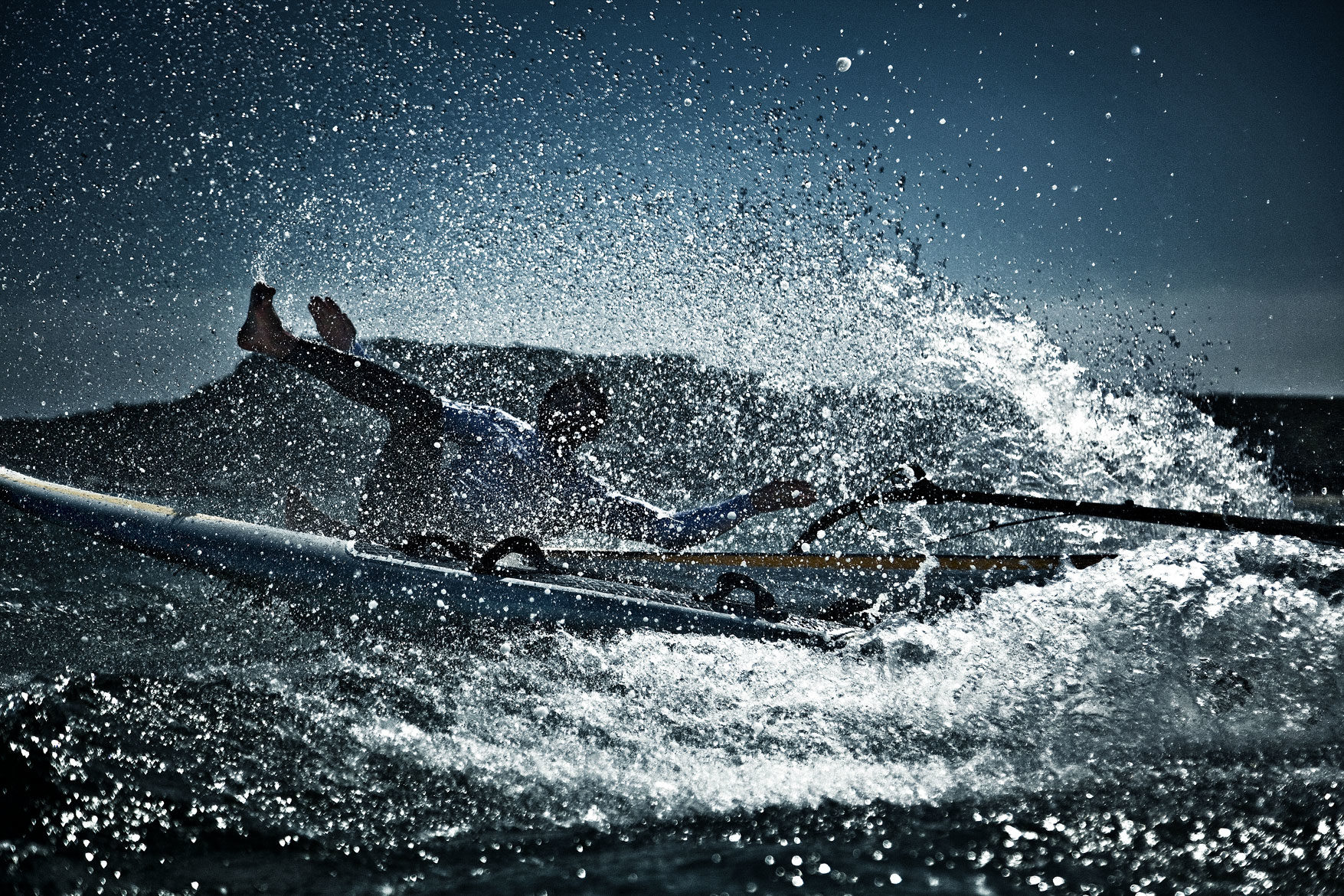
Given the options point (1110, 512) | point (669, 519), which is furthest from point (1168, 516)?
point (669, 519)

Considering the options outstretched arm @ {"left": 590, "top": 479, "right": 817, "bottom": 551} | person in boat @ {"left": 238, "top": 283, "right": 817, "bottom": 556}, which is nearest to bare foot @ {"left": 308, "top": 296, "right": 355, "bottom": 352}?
person in boat @ {"left": 238, "top": 283, "right": 817, "bottom": 556}

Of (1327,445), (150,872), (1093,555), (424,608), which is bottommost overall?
(150,872)

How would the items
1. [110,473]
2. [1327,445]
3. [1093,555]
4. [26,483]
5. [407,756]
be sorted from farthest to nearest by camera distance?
[1327,445], [110,473], [26,483], [1093,555], [407,756]

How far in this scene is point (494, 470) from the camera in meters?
4.56

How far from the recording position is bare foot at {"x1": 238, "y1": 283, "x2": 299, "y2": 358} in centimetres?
405

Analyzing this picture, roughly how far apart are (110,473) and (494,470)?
789 inches

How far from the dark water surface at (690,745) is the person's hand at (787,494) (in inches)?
22.0

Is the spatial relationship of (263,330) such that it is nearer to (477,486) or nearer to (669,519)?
(477,486)

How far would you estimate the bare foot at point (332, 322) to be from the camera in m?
4.60

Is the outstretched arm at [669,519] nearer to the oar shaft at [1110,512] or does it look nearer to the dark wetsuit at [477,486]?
the dark wetsuit at [477,486]

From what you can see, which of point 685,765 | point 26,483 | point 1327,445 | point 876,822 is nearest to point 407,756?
point 685,765

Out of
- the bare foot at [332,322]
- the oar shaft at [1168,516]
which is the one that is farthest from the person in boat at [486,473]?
the oar shaft at [1168,516]

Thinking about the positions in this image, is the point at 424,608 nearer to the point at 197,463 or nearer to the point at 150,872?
the point at 150,872

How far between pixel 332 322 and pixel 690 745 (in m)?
3.42
